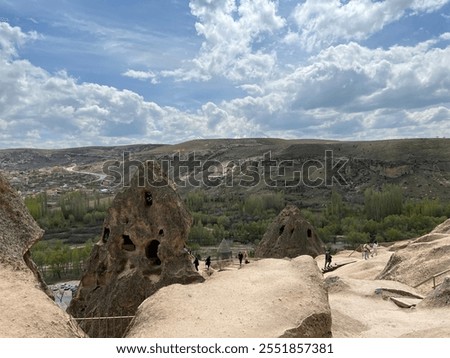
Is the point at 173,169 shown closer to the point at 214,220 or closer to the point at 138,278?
the point at 214,220

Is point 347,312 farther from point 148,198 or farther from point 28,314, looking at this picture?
point 28,314

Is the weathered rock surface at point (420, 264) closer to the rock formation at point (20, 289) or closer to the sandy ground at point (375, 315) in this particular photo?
the sandy ground at point (375, 315)

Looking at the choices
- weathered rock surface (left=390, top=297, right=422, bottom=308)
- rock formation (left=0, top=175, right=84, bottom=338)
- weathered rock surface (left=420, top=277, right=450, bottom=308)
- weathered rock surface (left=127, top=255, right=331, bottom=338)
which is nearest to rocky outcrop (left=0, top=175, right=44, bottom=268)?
rock formation (left=0, top=175, right=84, bottom=338)

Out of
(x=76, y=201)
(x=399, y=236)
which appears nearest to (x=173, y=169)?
(x=76, y=201)

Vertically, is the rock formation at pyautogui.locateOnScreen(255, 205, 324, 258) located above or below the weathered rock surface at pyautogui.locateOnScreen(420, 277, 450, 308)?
below

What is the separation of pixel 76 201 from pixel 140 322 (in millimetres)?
80496

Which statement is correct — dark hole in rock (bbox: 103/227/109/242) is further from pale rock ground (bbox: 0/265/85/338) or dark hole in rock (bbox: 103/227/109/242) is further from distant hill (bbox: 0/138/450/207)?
distant hill (bbox: 0/138/450/207)

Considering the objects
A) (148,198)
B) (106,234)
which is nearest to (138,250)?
(106,234)

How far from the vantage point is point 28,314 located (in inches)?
316

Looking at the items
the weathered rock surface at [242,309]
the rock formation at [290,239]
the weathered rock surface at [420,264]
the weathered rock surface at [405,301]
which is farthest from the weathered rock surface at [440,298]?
the rock formation at [290,239]

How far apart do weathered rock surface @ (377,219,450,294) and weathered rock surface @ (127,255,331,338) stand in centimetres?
1084

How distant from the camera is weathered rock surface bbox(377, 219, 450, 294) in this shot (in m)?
21.5

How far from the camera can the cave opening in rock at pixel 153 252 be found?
62.1 ft

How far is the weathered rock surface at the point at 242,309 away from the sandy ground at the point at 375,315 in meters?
2.45
